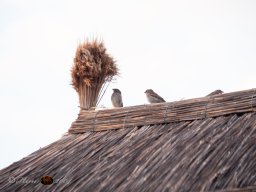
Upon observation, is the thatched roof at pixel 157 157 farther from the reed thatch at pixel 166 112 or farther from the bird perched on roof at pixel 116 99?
the bird perched on roof at pixel 116 99

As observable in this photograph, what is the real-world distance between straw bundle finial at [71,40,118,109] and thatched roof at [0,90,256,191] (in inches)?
46.2

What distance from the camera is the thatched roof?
7363 mm

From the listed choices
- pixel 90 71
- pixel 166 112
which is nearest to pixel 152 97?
pixel 90 71

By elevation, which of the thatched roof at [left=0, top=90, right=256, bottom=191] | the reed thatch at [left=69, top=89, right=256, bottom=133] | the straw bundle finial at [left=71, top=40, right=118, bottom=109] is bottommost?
the thatched roof at [left=0, top=90, right=256, bottom=191]

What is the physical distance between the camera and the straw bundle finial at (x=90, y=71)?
38.6 feet

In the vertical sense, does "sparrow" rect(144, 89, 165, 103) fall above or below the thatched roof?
above

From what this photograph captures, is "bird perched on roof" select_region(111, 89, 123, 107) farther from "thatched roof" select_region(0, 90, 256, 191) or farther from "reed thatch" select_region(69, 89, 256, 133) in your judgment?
"thatched roof" select_region(0, 90, 256, 191)


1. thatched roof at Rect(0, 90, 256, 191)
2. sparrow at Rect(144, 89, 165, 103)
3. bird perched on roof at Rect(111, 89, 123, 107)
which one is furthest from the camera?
bird perched on roof at Rect(111, 89, 123, 107)

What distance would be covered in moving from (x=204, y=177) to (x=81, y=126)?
3.69 m

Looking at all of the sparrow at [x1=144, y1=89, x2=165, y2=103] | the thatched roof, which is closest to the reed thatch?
the thatched roof

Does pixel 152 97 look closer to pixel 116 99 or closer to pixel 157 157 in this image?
pixel 116 99

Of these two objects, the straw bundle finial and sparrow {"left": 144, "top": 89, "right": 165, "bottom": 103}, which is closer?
the straw bundle finial

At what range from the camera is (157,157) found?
27.7 feet

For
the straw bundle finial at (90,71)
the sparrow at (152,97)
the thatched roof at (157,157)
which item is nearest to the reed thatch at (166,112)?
the thatched roof at (157,157)
